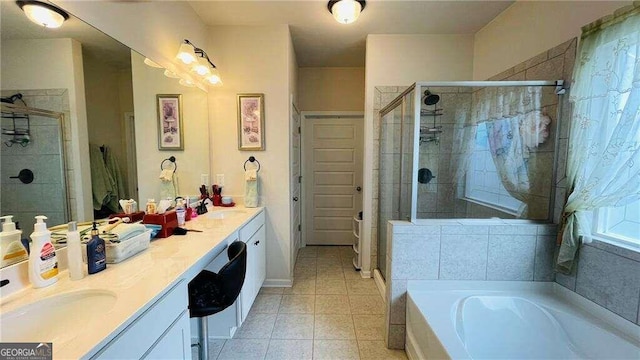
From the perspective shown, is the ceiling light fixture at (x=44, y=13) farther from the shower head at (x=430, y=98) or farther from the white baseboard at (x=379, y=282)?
the white baseboard at (x=379, y=282)

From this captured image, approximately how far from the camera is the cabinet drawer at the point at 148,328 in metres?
0.74

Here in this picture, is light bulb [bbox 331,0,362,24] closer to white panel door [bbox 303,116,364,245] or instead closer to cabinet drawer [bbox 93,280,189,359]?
white panel door [bbox 303,116,364,245]

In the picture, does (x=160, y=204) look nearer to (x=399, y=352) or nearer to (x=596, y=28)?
(x=399, y=352)

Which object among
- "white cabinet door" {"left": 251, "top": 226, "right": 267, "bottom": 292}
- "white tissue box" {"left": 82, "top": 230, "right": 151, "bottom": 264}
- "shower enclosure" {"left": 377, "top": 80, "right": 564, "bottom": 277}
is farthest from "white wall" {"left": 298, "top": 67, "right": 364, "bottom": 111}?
"white tissue box" {"left": 82, "top": 230, "right": 151, "bottom": 264}

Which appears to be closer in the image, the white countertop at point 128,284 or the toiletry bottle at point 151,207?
the white countertop at point 128,284

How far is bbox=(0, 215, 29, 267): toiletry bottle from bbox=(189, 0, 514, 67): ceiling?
2.06 metres

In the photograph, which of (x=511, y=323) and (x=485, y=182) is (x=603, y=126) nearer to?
(x=485, y=182)

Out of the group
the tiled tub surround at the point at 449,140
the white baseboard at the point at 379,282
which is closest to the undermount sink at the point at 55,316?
the tiled tub surround at the point at 449,140

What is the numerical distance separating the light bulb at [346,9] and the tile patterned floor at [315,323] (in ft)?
8.30

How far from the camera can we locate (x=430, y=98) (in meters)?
2.33

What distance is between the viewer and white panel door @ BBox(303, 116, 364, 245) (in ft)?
12.1

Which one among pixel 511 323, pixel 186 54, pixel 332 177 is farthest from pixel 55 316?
pixel 332 177

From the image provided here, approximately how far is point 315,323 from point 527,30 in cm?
295

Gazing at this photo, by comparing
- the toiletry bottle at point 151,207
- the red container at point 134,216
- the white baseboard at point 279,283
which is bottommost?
the white baseboard at point 279,283
